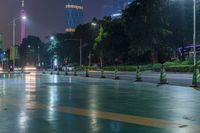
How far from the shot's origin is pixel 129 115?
13.9 m

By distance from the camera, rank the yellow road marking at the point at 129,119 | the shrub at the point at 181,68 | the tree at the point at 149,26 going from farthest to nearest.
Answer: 1. the tree at the point at 149,26
2. the shrub at the point at 181,68
3. the yellow road marking at the point at 129,119

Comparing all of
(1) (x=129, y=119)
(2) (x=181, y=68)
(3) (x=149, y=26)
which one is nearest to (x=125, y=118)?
(1) (x=129, y=119)

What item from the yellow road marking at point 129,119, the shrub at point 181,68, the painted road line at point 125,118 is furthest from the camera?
the shrub at point 181,68

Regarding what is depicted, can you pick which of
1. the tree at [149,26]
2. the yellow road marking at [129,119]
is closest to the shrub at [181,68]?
→ the tree at [149,26]

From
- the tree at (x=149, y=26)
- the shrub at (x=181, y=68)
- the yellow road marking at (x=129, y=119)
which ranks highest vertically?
the tree at (x=149, y=26)

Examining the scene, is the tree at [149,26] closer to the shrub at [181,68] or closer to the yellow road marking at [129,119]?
the shrub at [181,68]

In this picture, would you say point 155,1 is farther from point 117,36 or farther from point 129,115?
point 129,115

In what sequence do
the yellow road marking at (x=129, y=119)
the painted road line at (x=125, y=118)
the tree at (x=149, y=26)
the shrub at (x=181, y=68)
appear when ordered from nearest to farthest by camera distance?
the yellow road marking at (x=129, y=119), the painted road line at (x=125, y=118), the shrub at (x=181, y=68), the tree at (x=149, y=26)

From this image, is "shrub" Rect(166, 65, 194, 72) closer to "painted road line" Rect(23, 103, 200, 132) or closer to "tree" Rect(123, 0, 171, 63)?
"tree" Rect(123, 0, 171, 63)

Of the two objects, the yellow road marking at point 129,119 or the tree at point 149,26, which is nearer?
the yellow road marking at point 129,119

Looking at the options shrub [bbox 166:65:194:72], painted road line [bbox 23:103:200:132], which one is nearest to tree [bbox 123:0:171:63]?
shrub [bbox 166:65:194:72]

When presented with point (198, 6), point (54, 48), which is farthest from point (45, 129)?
point (54, 48)

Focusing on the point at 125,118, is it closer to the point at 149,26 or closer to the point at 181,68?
the point at 181,68

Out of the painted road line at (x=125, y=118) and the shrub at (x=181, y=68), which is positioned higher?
the shrub at (x=181, y=68)
